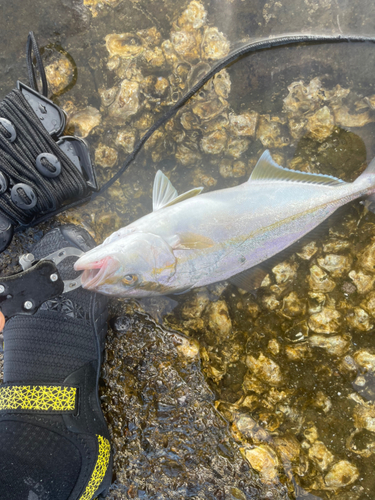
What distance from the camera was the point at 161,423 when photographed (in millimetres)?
2213

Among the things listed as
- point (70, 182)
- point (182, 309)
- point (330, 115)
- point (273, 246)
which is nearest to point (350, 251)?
point (273, 246)

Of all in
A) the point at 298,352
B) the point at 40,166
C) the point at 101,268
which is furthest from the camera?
the point at 298,352

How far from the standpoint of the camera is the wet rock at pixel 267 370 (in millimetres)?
2311

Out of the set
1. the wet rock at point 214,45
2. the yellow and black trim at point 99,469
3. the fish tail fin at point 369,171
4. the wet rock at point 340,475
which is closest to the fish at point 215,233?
the fish tail fin at point 369,171

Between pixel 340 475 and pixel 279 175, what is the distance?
2.18 meters

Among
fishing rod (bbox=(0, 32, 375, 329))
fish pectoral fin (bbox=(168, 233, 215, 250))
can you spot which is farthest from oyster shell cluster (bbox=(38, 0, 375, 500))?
fish pectoral fin (bbox=(168, 233, 215, 250))

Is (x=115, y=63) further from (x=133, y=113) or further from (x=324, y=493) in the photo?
(x=324, y=493)

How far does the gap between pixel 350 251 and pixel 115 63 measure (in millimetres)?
2332

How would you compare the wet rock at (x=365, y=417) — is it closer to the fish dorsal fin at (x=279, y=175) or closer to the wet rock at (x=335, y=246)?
the wet rock at (x=335, y=246)

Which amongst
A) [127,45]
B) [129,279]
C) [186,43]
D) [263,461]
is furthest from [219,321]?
[127,45]

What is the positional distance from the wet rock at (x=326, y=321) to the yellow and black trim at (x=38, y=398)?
1802 mm

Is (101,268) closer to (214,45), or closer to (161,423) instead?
(161,423)

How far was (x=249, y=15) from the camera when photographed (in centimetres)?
239

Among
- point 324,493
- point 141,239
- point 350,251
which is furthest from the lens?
point 350,251
